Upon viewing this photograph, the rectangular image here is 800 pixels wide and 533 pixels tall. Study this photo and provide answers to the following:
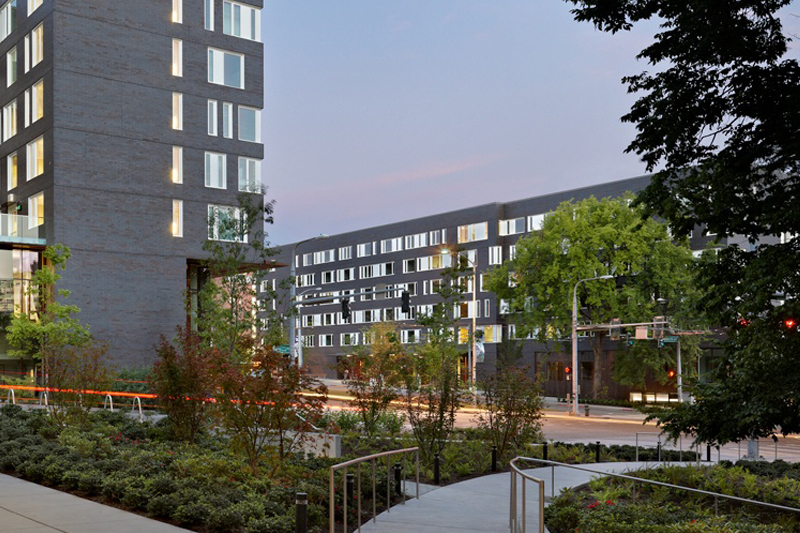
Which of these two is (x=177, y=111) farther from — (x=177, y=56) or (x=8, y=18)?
(x=8, y=18)

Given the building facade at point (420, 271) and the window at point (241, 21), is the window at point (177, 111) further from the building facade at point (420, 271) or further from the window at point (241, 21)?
the building facade at point (420, 271)

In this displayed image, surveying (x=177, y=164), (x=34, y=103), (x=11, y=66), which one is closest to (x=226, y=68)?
(x=177, y=164)

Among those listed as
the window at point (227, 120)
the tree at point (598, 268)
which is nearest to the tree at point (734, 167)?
the window at point (227, 120)

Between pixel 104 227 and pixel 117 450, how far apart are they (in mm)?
32187

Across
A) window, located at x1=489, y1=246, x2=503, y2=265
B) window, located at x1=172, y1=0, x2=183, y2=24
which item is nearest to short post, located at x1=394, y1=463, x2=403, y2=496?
window, located at x1=172, y1=0, x2=183, y2=24

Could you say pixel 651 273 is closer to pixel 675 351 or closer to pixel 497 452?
pixel 675 351

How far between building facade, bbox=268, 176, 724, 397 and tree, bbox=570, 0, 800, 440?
183ft

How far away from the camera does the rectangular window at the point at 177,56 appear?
2018 inches

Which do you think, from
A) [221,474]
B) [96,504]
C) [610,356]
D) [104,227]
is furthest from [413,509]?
[610,356]

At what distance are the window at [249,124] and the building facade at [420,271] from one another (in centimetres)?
1488

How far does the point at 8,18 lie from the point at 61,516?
48690mm

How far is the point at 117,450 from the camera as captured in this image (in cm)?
1814

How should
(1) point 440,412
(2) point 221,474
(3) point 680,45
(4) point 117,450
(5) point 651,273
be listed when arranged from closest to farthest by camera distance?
1. (3) point 680,45
2. (2) point 221,474
3. (4) point 117,450
4. (1) point 440,412
5. (5) point 651,273

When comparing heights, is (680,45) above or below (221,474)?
above
